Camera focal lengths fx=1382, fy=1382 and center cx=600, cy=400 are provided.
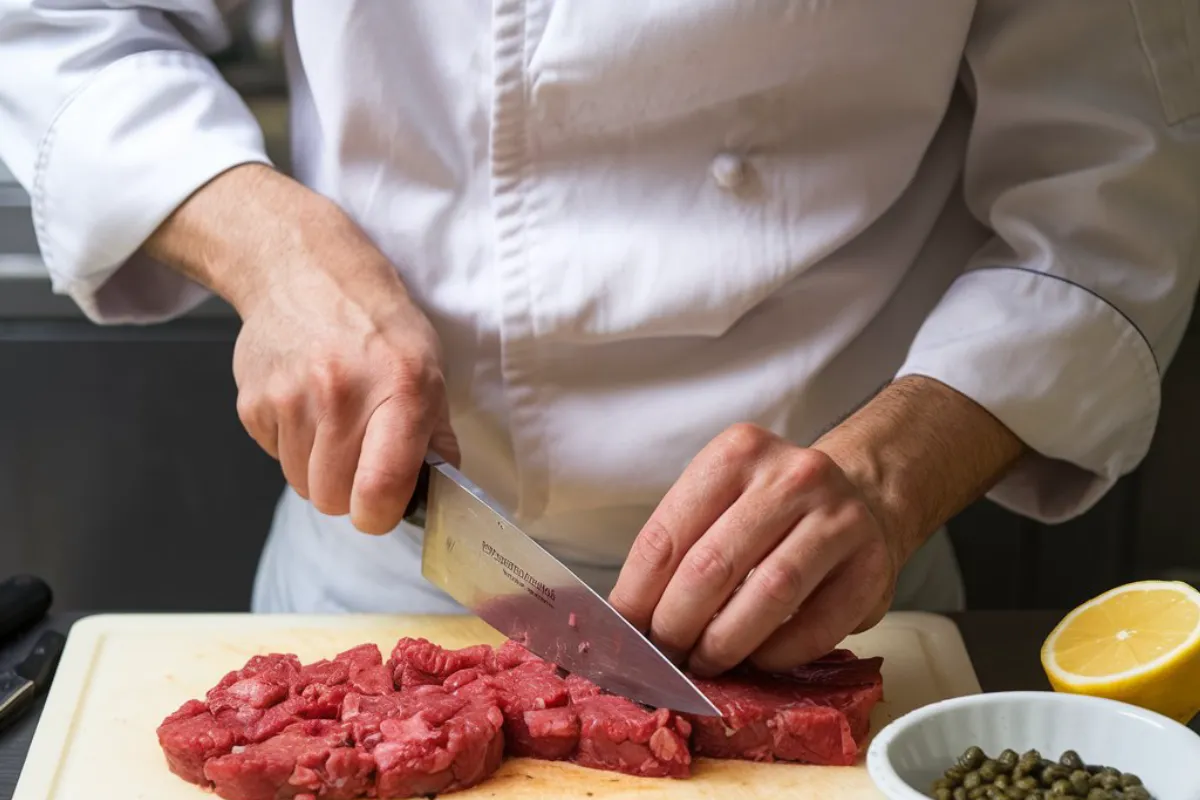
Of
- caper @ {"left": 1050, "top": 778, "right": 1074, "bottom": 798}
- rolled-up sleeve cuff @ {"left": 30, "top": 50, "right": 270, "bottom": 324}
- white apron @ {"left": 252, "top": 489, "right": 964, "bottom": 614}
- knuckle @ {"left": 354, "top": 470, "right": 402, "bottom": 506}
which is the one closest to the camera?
caper @ {"left": 1050, "top": 778, "right": 1074, "bottom": 798}

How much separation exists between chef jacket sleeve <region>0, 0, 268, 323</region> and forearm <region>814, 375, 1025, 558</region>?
36.9 inches

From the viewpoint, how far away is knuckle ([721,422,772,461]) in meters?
1.67

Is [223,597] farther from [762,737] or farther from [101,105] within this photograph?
[762,737]

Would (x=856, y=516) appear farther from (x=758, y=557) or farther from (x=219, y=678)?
(x=219, y=678)

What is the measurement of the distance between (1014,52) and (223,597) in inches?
82.6

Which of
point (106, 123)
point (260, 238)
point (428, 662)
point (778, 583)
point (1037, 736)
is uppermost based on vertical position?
point (106, 123)

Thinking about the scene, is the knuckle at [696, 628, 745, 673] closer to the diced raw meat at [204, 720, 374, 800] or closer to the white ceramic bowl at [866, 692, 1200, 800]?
the white ceramic bowl at [866, 692, 1200, 800]

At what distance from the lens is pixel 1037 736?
1614 millimetres

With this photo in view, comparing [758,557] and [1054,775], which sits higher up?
[758,557]

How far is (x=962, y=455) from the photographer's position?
6.08 ft

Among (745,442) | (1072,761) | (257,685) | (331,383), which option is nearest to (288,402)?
(331,383)

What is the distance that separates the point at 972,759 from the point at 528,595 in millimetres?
583

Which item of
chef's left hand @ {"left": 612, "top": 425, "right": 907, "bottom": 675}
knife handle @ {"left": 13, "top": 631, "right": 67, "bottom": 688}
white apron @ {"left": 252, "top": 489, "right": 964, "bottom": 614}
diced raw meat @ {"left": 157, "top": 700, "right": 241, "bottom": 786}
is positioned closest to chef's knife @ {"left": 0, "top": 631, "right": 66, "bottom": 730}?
knife handle @ {"left": 13, "top": 631, "right": 67, "bottom": 688}

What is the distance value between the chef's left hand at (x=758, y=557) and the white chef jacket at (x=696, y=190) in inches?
10.1
